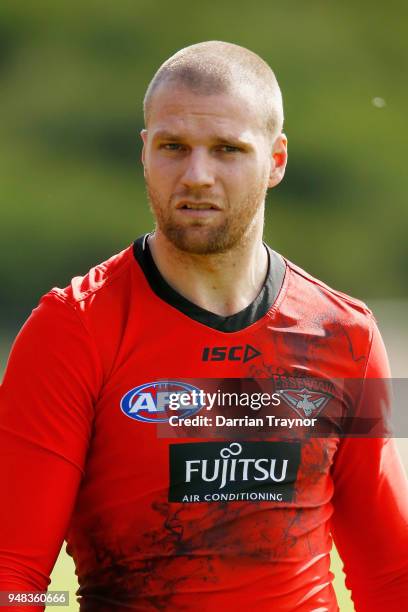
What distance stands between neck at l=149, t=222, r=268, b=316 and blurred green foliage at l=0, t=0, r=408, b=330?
12746 mm

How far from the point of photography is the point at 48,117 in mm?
17891

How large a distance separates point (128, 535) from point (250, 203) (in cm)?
78

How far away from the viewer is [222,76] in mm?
2463

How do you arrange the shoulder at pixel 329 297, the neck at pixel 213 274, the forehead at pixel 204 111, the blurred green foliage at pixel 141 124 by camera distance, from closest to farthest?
1. the forehead at pixel 204 111
2. the neck at pixel 213 274
3. the shoulder at pixel 329 297
4. the blurred green foliage at pixel 141 124

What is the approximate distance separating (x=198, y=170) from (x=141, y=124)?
1554cm

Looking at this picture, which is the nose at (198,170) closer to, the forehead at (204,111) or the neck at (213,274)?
the forehead at (204,111)

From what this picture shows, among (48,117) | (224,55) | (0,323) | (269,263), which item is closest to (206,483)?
(269,263)

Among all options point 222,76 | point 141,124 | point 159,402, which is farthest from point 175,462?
point 141,124

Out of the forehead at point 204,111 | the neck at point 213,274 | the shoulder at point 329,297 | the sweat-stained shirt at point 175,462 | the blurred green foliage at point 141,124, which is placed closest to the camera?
the sweat-stained shirt at point 175,462

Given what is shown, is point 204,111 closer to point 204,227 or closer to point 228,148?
point 228,148

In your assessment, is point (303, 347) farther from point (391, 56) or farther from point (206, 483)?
point (391, 56)

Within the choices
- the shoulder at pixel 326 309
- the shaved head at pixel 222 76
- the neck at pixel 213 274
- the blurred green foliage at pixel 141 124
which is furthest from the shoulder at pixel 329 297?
the blurred green foliage at pixel 141 124

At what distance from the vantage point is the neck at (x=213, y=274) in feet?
8.31

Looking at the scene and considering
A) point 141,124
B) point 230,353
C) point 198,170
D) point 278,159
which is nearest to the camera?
point 198,170
